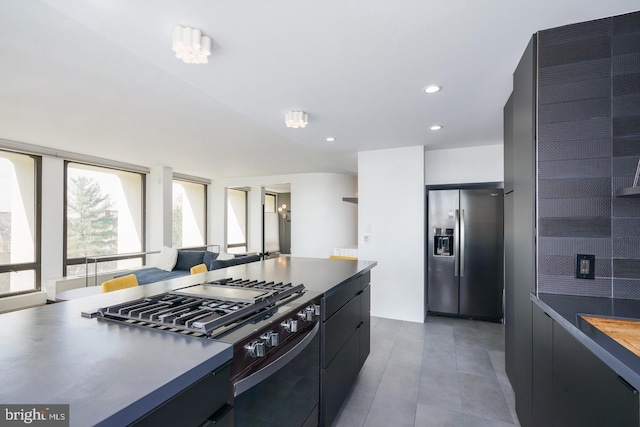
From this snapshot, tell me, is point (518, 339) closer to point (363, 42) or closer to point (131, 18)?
point (363, 42)

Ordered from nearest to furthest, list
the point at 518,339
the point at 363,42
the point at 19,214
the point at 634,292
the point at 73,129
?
→ 1. the point at 634,292
2. the point at 363,42
3. the point at 518,339
4. the point at 73,129
5. the point at 19,214

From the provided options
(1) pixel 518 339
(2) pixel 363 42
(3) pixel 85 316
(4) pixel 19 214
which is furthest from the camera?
(4) pixel 19 214

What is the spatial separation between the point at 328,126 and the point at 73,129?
3.08 meters

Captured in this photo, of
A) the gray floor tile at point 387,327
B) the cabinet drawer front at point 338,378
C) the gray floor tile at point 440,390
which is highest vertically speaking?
the cabinet drawer front at point 338,378

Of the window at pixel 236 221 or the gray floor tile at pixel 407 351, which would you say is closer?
the gray floor tile at pixel 407 351

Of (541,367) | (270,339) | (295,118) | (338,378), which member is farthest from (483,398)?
(295,118)

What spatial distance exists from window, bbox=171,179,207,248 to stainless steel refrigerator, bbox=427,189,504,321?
5.64 metres

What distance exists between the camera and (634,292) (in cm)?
140

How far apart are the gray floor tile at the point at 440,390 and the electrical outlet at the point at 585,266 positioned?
1.28 m

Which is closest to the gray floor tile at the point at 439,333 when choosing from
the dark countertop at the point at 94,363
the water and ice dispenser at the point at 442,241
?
the water and ice dispenser at the point at 442,241

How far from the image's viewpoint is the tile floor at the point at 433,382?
6.49ft

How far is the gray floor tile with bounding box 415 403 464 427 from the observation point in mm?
1914

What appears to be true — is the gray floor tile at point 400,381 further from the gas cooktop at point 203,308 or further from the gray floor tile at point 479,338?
the gas cooktop at point 203,308

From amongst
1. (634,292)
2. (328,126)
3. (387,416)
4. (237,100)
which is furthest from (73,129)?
(634,292)
